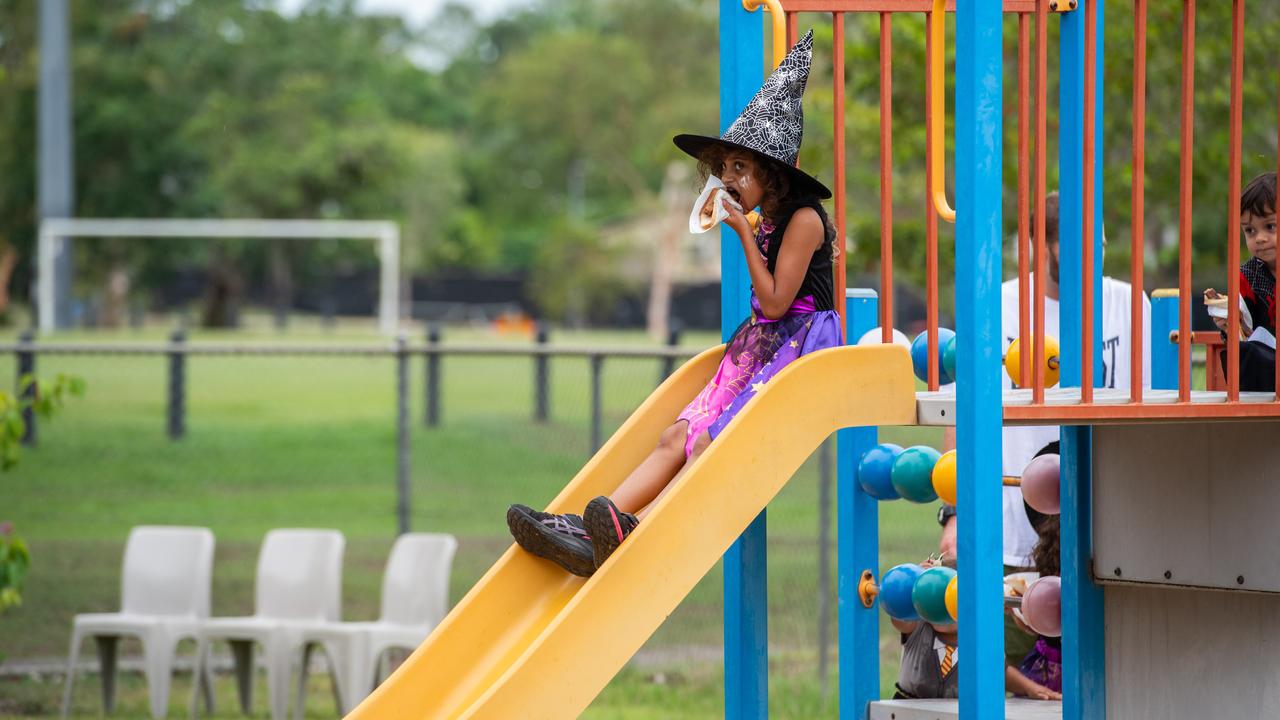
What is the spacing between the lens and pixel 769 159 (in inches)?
178

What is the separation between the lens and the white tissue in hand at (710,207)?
4336 mm

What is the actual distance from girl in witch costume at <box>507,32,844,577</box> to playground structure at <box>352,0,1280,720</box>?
143 millimetres

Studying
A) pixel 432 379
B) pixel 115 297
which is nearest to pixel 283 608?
pixel 432 379

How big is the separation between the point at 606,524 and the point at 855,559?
1287 millimetres

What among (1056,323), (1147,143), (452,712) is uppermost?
(1147,143)

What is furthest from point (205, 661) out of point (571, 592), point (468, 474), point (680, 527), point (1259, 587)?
point (468, 474)

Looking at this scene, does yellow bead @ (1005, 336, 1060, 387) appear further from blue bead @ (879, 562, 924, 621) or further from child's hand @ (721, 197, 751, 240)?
child's hand @ (721, 197, 751, 240)

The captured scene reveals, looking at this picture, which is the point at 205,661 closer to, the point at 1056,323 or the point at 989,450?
the point at 1056,323

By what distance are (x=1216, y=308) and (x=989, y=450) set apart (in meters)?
0.86

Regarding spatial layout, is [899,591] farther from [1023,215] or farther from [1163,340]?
[1023,215]

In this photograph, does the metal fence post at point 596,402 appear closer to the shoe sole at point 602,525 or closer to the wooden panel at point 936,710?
the wooden panel at point 936,710

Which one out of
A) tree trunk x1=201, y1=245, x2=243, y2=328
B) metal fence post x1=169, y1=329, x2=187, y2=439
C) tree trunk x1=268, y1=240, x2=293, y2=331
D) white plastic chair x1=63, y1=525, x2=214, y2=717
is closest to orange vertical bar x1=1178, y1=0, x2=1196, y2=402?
white plastic chair x1=63, y1=525, x2=214, y2=717

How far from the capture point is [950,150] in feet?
34.9

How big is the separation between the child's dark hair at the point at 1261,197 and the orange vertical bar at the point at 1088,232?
0.47m
